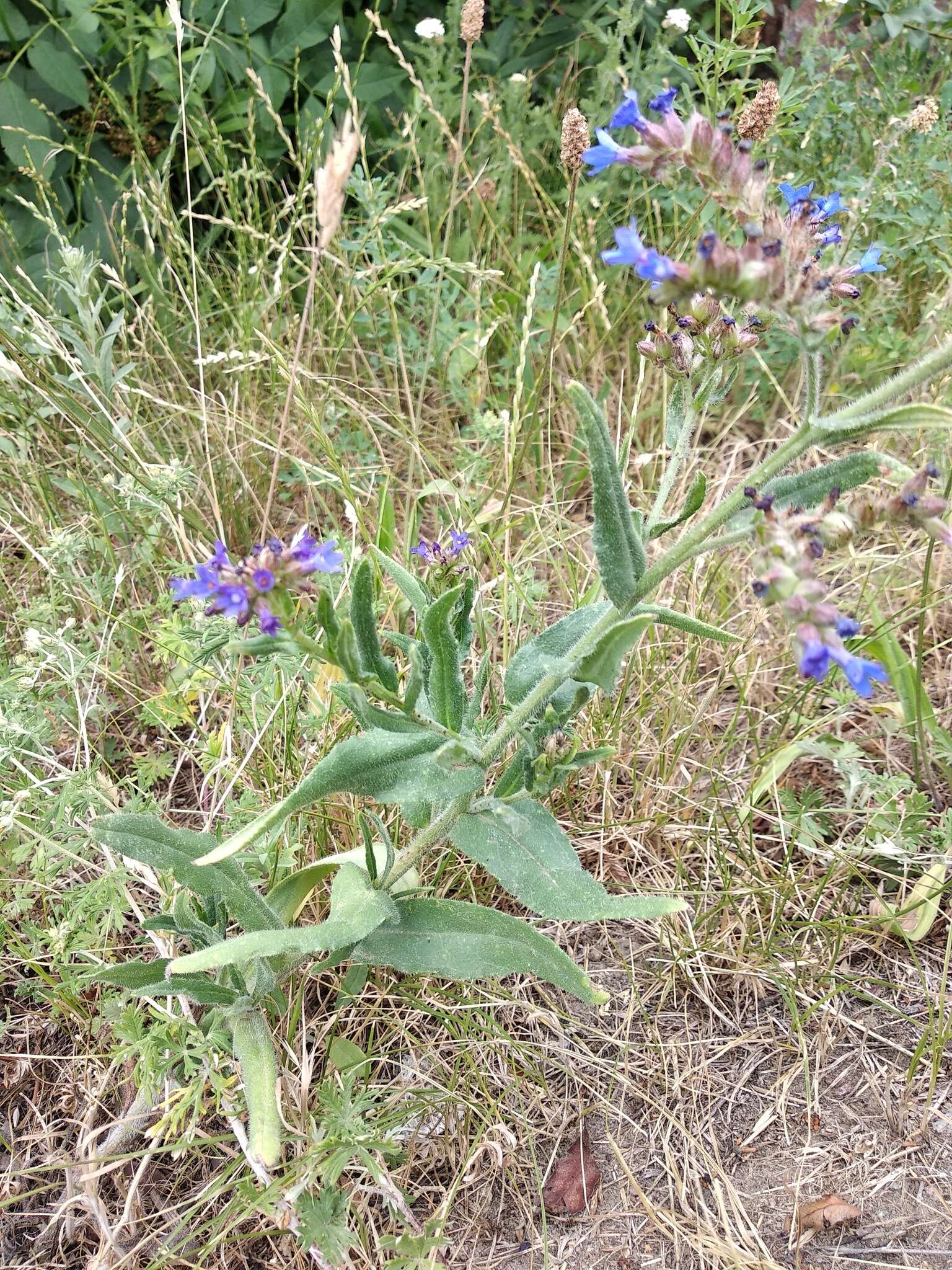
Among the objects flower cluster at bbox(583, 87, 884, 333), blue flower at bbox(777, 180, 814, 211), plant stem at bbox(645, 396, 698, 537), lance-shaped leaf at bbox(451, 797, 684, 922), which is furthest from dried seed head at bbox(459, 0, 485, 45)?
lance-shaped leaf at bbox(451, 797, 684, 922)

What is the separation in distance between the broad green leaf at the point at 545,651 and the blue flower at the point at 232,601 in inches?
21.3

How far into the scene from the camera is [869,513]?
58.9 inches

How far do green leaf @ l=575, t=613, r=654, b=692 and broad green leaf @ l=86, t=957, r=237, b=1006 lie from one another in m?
0.85

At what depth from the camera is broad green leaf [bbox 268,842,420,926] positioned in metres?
1.99

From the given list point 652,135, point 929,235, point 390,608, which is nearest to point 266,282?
point 390,608

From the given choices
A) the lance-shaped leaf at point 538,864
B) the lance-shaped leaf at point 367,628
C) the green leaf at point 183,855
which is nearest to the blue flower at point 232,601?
the lance-shaped leaf at point 367,628

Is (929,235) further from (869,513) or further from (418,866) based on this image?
(418,866)

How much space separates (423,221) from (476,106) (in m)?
0.79

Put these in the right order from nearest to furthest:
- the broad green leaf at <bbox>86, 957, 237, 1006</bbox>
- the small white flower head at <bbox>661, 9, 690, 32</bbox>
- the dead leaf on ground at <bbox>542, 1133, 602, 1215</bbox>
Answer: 1. the broad green leaf at <bbox>86, 957, 237, 1006</bbox>
2. the dead leaf on ground at <bbox>542, 1133, 602, 1215</bbox>
3. the small white flower head at <bbox>661, 9, 690, 32</bbox>

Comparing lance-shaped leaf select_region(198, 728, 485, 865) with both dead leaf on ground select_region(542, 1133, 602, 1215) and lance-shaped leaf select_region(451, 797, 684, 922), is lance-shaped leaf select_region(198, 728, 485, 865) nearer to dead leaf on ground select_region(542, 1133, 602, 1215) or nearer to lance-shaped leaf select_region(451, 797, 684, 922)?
lance-shaped leaf select_region(451, 797, 684, 922)

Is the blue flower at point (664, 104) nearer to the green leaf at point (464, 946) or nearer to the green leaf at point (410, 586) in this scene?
the green leaf at point (410, 586)

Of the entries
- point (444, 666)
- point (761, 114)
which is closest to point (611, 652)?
point (444, 666)

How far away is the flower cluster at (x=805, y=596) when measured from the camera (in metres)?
1.35

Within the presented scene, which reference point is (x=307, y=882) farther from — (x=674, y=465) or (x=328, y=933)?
(x=674, y=465)
